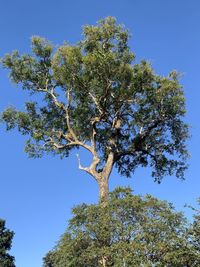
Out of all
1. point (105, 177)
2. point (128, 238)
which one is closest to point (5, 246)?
point (105, 177)

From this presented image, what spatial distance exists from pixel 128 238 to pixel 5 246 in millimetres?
28270

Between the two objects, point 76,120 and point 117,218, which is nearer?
point 117,218

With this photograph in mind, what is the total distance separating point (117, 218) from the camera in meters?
11.4

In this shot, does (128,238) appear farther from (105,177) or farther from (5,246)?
(5,246)

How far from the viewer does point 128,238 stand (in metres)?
11.0

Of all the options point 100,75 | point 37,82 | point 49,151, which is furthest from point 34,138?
point 100,75

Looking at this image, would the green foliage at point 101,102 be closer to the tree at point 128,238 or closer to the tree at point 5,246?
the tree at point 128,238

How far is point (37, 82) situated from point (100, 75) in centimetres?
346

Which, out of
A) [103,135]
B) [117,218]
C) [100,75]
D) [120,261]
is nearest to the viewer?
[120,261]

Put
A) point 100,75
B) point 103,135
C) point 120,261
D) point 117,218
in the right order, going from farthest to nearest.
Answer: point 103,135, point 100,75, point 117,218, point 120,261

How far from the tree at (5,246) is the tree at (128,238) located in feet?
83.8

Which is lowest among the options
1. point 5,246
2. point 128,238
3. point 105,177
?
point 128,238

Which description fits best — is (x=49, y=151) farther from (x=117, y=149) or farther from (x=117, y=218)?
(x=117, y=218)

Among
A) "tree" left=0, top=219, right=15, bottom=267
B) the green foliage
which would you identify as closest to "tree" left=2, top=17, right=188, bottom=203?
the green foliage
